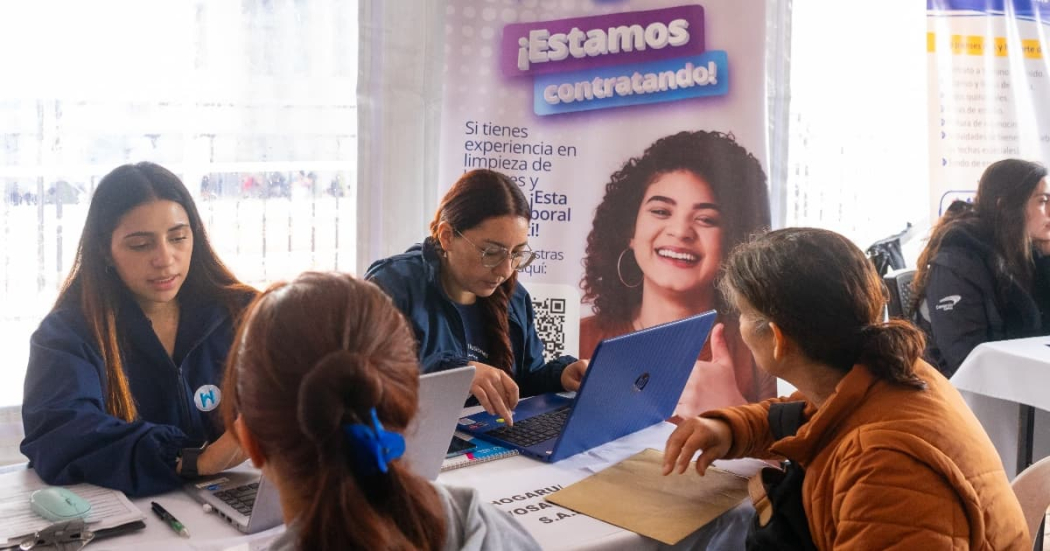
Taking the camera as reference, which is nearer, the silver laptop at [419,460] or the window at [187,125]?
the silver laptop at [419,460]

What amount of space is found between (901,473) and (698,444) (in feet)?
1.47

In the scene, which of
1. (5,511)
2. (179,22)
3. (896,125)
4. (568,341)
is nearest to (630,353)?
(5,511)

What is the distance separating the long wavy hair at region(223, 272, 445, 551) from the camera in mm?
957

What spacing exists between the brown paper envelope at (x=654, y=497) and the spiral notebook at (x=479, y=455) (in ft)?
0.65

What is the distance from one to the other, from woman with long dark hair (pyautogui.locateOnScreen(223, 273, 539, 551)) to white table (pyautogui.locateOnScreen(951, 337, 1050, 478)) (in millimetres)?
2682

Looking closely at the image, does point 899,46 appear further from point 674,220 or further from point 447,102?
point 447,102

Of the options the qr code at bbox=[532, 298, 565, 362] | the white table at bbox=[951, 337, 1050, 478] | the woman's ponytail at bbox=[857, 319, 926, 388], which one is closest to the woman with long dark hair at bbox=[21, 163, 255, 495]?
the woman's ponytail at bbox=[857, 319, 926, 388]

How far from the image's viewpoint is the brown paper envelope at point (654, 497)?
1548 millimetres

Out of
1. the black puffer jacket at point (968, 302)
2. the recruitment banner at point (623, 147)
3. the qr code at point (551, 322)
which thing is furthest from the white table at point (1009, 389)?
the qr code at point (551, 322)

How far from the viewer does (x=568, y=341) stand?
3.48 metres

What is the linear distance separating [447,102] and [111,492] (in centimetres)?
203

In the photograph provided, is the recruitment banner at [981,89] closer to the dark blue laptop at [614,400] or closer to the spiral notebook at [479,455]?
the dark blue laptop at [614,400]

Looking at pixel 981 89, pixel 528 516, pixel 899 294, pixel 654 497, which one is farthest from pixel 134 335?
pixel 981 89

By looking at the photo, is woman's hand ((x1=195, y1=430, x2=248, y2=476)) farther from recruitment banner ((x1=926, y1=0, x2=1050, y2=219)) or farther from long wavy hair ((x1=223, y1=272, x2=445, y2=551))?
recruitment banner ((x1=926, y1=0, x2=1050, y2=219))
